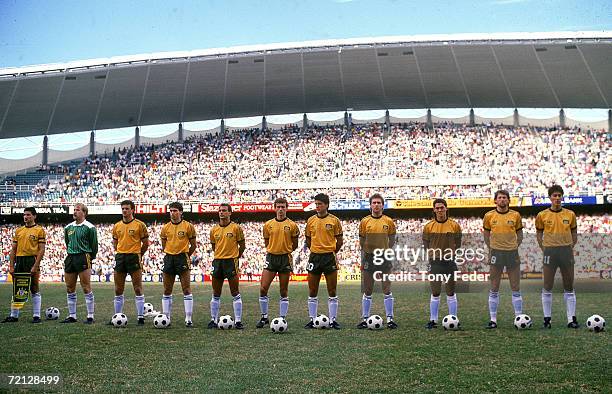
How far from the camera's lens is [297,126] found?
52219 millimetres

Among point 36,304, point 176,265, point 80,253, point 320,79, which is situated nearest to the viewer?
point 176,265

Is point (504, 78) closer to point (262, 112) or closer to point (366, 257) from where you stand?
point (262, 112)

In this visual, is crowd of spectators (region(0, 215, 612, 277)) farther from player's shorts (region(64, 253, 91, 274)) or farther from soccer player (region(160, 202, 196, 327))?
player's shorts (region(64, 253, 91, 274))

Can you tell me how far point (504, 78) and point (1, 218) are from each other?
35.9 metres

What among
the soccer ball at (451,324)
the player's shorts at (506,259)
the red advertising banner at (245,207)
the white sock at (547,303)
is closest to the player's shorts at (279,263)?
the soccer ball at (451,324)

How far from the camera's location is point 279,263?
12.9 m

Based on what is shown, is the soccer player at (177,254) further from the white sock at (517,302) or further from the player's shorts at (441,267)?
the white sock at (517,302)

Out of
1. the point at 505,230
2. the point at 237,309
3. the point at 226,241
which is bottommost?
the point at 237,309

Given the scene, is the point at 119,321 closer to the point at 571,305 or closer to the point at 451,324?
the point at 451,324

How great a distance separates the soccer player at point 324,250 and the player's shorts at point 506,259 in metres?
2.89

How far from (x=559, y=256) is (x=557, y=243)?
238 millimetres

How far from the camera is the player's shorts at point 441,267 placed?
12.5 m

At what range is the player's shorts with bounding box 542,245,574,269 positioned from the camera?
1224cm

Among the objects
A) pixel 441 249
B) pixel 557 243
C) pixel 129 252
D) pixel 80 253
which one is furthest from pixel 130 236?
pixel 557 243
